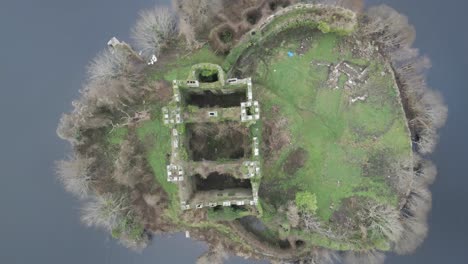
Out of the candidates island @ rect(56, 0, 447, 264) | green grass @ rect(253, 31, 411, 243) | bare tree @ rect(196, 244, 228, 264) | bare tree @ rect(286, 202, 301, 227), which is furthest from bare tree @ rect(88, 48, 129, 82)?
bare tree @ rect(286, 202, 301, 227)

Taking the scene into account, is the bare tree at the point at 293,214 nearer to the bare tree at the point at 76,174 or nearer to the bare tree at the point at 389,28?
the bare tree at the point at 389,28

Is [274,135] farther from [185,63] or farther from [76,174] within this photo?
[76,174]

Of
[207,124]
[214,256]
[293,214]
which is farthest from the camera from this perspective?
[214,256]

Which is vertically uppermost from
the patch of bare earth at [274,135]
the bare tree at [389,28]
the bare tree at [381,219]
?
the bare tree at [389,28]

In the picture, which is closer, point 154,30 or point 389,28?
point 389,28

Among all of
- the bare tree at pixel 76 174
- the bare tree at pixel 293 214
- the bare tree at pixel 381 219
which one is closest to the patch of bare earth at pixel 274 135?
the bare tree at pixel 293 214

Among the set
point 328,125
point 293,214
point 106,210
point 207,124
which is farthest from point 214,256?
point 328,125

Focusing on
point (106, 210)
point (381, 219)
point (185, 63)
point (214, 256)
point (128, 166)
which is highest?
point (185, 63)
